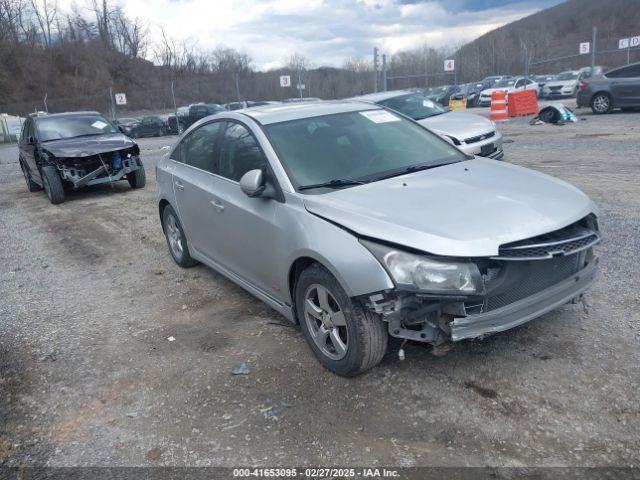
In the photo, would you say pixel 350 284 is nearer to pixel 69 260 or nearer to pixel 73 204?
pixel 69 260

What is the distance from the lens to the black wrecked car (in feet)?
33.0

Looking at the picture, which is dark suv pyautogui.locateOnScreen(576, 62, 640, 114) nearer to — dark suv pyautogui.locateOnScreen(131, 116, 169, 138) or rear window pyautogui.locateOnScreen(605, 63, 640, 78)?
rear window pyautogui.locateOnScreen(605, 63, 640, 78)

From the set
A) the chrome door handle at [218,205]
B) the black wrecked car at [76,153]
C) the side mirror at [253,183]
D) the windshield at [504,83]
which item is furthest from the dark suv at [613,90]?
the side mirror at [253,183]

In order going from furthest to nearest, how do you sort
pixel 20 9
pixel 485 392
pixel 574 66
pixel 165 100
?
1. pixel 20 9
2. pixel 574 66
3. pixel 165 100
4. pixel 485 392

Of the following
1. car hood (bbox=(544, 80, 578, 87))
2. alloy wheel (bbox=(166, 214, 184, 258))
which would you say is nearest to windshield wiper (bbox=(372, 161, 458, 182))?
alloy wheel (bbox=(166, 214, 184, 258))

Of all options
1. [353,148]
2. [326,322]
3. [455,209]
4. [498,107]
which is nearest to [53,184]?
A: [353,148]

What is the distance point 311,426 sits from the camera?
3000mm

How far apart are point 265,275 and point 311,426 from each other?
1.27 meters

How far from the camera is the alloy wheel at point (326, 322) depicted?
10.8ft

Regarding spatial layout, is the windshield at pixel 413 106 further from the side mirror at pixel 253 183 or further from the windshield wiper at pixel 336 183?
the side mirror at pixel 253 183

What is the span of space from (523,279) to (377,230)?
2.86 ft

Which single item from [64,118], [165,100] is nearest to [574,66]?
[165,100]

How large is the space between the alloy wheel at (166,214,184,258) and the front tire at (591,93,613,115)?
53.6ft

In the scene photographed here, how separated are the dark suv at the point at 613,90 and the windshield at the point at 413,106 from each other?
9.45 m
